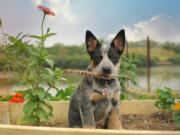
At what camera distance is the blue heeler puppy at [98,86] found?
166 cm

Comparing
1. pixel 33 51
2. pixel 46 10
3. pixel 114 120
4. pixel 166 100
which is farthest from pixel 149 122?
pixel 46 10

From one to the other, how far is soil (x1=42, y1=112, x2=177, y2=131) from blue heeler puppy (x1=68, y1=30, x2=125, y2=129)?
672 millimetres

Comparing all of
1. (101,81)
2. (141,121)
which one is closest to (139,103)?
(141,121)

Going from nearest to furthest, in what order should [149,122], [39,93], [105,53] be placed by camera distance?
[105,53]
[39,93]
[149,122]

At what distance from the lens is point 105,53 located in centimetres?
167

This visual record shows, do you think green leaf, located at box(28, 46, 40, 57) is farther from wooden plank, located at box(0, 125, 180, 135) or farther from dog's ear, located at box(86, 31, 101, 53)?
wooden plank, located at box(0, 125, 180, 135)

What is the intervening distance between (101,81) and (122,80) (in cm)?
70

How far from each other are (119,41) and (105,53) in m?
0.14

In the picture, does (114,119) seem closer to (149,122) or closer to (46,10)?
(149,122)

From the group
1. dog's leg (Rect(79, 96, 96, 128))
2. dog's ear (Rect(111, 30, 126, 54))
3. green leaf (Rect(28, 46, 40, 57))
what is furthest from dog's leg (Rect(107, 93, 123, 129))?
green leaf (Rect(28, 46, 40, 57))

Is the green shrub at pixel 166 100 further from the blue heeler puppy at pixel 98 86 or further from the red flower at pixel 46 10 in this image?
the red flower at pixel 46 10

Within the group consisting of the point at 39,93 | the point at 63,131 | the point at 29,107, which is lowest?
the point at 63,131

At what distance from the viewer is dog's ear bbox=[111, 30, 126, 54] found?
5.57ft

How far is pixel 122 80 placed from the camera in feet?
7.74
